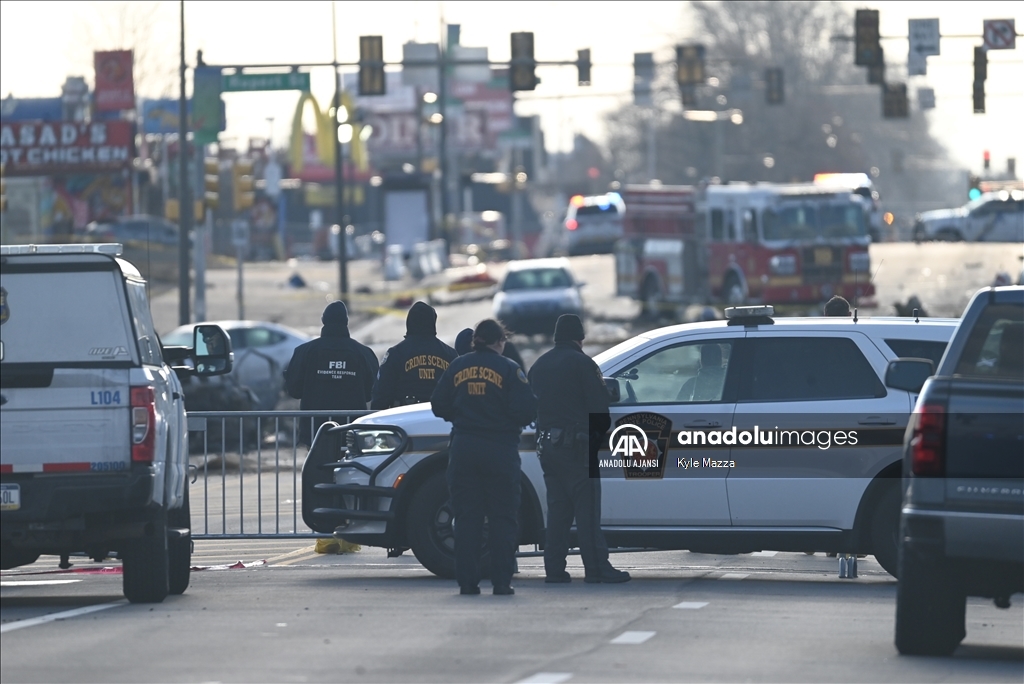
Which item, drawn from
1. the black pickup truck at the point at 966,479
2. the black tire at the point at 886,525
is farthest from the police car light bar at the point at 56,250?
the black tire at the point at 886,525

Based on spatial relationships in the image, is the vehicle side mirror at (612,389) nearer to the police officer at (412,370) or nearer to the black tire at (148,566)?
the police officer at (412,370)

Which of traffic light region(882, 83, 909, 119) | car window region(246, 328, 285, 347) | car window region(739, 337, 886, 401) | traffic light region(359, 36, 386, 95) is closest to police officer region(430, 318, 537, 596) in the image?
car window region(739, 337, 886, 401)

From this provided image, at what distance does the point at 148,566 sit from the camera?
10.5 metres

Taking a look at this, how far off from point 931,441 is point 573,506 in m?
3.55

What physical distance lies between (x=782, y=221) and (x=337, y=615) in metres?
30.3

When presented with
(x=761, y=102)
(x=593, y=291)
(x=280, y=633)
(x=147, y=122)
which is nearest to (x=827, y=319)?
(x=280, y=633)

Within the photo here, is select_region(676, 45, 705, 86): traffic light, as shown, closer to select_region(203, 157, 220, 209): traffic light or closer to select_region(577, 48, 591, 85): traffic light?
select_region(577, 48, 591, 85): traffic light

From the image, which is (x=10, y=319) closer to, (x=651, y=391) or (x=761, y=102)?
(x=651, y=391)

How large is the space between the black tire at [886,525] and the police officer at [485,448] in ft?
7.61

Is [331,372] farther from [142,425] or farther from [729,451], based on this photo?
[142,425]

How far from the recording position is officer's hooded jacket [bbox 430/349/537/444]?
10.8 m

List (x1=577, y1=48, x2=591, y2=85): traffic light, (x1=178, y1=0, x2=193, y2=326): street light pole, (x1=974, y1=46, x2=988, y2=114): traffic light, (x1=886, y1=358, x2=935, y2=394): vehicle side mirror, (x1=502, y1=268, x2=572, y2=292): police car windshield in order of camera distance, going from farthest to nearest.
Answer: (x1=502, y1=268, x2=572, y2=292): police car windshield < (x1=974, y1=46, x2=988, y2=114): traffic light < (x1=577, y1=48, x2=591, y2=85): traffic light < (x1=178, y1=0, x2=193, y2=326): street light pole < (x1=886, y1=358, x2=935, y2=394): vehicle side mirror

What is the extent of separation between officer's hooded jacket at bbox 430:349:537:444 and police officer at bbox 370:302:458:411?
2.65 m

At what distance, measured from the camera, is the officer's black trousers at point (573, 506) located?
11383 mm
